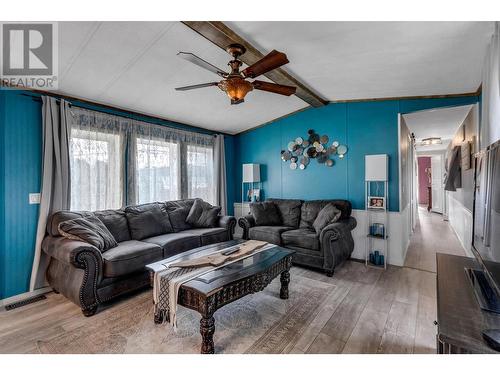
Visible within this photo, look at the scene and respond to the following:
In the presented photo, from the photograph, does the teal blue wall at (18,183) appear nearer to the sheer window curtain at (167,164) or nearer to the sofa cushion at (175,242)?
the sheer window curtain at (167,164)

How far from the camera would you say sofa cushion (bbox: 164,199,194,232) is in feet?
12.7

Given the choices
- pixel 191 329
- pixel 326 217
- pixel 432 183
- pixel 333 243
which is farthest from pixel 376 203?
pixel 432 183

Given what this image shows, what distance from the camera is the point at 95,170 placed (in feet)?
10.8

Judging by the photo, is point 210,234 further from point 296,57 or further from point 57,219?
point 296,57

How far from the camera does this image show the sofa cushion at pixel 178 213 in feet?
12.7

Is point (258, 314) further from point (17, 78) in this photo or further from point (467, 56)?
point (17, 78)

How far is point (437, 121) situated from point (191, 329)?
4.99m

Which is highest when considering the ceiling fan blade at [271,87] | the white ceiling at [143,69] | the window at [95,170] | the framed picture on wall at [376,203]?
the white ceiling at [143,69]

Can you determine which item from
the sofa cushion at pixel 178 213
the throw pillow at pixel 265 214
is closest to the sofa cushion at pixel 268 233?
the throw pillow at pixel 265 214

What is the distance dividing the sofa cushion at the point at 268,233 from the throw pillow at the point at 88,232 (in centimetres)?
205

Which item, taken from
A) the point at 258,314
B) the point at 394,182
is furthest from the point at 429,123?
the point at 258,314

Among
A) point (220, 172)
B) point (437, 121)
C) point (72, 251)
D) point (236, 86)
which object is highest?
point (437, 121)

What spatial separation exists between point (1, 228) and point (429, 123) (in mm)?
6390

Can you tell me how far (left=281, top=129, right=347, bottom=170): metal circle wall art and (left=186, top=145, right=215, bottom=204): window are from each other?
1.55 m
